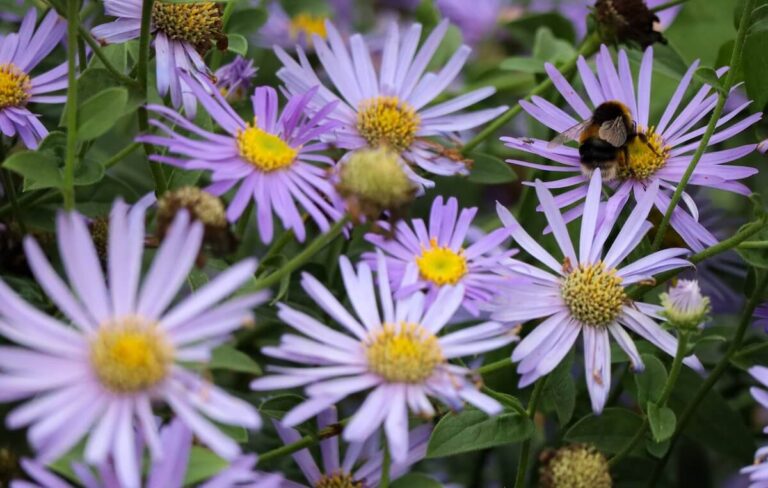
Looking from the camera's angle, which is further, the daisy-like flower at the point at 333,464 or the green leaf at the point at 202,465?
the daisy-like flower at the point at 333,464

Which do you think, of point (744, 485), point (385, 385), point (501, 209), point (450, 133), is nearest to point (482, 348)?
point (385, 385)

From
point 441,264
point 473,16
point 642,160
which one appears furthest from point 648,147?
point 473,16

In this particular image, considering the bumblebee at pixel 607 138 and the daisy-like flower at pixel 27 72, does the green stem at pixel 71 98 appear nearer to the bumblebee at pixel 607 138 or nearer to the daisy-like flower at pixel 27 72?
the daisy-like flower at pixel 27 72

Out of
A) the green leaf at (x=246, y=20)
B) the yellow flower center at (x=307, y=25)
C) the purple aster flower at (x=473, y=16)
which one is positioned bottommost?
the green leaf at (x=246, y=20)

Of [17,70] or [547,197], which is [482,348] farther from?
[17,70]

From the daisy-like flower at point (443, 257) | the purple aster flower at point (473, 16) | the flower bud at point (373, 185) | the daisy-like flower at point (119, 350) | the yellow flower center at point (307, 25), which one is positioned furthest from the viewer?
the purple aster flower at point (473, 16)

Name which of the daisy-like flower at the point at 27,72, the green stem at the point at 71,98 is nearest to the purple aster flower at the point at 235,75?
the daisy-like flower at the point at 27,72

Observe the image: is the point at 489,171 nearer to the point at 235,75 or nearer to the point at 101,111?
the point at 235,75
